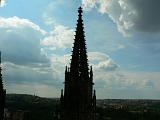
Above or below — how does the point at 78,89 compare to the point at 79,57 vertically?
below

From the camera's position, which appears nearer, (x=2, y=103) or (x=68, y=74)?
(x=2, y=103)

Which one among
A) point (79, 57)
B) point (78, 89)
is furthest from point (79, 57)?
point (78, 89)

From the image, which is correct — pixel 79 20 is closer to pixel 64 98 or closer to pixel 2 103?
pixel 64 98

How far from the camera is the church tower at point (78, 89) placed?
36062 mm

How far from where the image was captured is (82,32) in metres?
37.3

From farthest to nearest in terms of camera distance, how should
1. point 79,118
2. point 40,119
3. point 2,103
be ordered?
point 40,119 < point 79,118 < point 2,103

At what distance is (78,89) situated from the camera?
1426 inches

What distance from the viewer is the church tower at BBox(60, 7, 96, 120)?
118ft

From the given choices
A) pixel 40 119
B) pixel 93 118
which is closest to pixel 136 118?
pixel 40 119

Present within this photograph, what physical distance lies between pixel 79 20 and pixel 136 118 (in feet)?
466

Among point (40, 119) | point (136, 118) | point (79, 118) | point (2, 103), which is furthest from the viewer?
point (136, 118)

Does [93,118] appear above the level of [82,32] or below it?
below

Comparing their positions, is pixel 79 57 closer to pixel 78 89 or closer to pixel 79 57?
pixel 79 57

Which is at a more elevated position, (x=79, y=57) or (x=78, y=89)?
(x=79, y=57)
